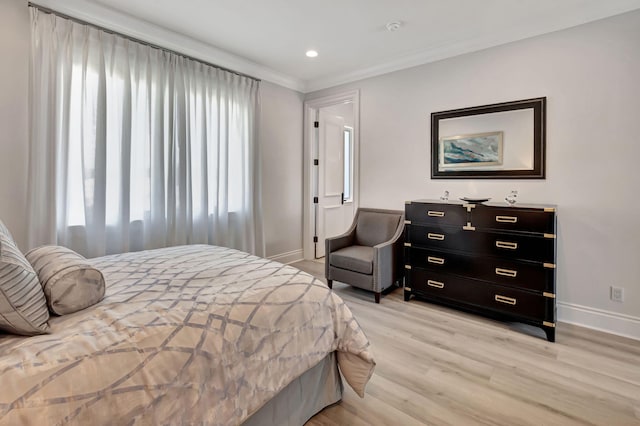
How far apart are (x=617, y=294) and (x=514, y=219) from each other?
1060 mm

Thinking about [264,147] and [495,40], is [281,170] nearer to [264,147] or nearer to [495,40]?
[264,147]

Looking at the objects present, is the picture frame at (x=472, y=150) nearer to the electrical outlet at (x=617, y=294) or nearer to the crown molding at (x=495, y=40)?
the crown molding at (x=495, y=40)

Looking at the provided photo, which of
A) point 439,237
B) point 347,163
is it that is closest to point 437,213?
point 439,237

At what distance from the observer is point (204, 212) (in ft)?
11.8

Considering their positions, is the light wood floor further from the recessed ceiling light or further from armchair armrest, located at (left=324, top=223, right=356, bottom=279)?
the recessed ceiling light

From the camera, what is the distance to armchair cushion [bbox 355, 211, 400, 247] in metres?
3.79

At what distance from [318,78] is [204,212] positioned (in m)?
2.48

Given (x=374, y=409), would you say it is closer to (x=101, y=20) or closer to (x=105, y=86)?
(x=105, y=86)

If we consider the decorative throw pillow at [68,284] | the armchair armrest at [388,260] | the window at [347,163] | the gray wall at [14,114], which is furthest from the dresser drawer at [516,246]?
the gray wall at [14,114]

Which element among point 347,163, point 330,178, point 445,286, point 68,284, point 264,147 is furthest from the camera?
point 347,163

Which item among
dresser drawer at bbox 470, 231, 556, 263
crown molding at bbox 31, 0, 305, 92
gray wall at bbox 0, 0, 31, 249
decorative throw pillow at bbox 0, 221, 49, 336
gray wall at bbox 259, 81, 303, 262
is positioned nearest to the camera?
decorative throw pillow at bbox 0, 221, 49, 336

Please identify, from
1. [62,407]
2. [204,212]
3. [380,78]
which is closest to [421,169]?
[380,78]

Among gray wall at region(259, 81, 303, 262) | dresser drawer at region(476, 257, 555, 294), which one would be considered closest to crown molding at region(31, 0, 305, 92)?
gray wall at region(259, 81, 303, 262)

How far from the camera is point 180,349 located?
3.63ft
